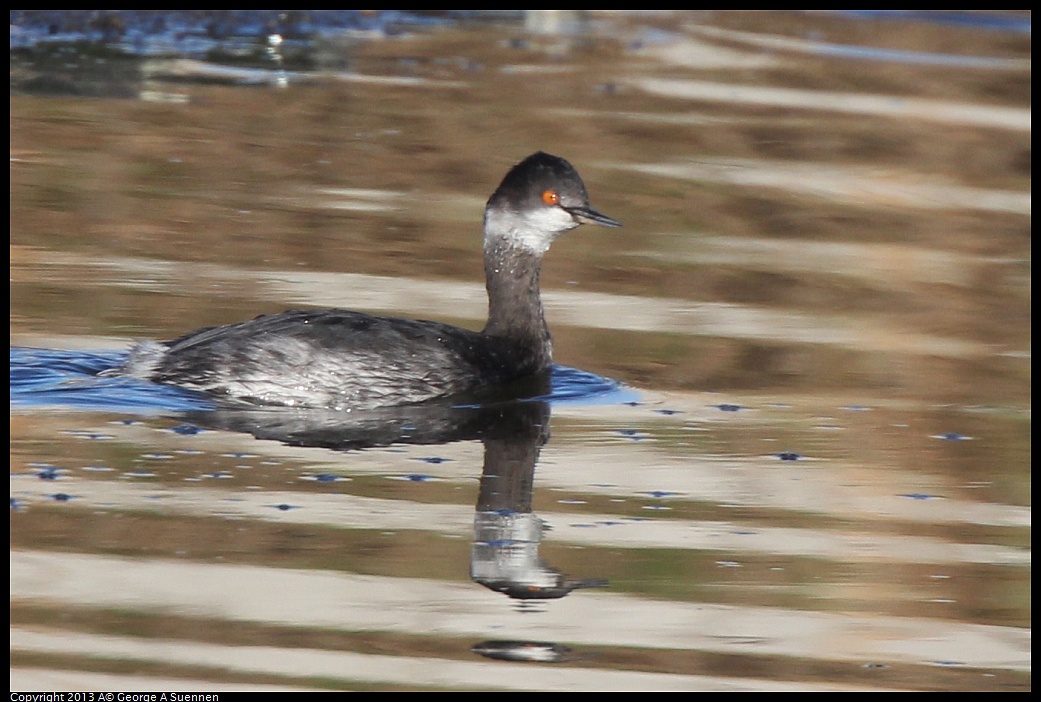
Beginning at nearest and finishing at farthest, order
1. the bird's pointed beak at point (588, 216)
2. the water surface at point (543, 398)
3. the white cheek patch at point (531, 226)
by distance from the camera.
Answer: the water surface at point (543, 398)
the bird's pointed beak at point (588, 216)
the white cheek patch at point (531, 226)

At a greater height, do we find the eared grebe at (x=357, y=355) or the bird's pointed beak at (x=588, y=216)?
the bird's pointed beak at (x=588, y=216)

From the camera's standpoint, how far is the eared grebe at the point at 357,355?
8789 mm

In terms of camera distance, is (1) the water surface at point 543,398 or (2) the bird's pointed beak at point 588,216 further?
(2) the bird's pointed beak at point 588,216

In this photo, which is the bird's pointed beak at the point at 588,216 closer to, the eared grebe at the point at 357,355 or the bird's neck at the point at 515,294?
the eared grebe at the point at 357,355

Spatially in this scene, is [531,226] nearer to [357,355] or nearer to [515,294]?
[515,294]

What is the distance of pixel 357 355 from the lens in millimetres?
8867

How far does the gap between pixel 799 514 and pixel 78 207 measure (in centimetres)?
642

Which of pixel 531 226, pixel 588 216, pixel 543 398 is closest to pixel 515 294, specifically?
pixel 531 226

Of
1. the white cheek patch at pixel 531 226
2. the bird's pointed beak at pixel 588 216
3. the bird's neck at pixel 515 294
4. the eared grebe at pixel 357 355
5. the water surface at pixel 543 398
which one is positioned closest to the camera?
the water surface at pixel 543 398

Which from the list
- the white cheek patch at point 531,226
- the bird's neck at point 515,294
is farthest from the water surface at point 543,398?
the white cheek patch at point 531,226

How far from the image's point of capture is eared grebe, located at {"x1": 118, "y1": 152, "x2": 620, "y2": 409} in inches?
346

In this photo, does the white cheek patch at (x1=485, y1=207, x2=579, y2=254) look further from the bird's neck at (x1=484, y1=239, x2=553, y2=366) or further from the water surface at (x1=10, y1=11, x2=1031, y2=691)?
the water surface at (x1=10, y1=11, x2=1031, y2=691)

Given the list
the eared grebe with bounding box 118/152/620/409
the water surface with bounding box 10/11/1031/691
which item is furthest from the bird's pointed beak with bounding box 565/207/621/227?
the water surface with bounding box 10/11/1031/691

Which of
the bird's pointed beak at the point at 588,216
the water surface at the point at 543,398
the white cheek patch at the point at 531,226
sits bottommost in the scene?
the water surface at the point at 543,398
